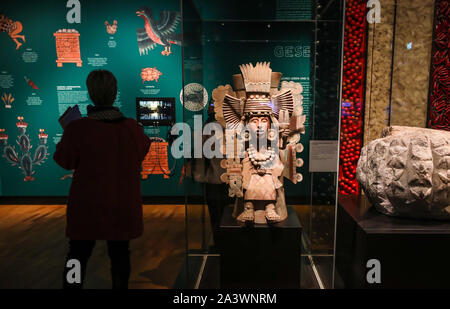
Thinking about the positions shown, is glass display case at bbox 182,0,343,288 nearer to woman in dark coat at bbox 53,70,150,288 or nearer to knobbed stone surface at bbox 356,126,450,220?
knobbed stone surface at bbox 356,126,450,220

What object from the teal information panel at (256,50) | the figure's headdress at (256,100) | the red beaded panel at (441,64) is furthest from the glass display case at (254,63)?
the red beaded panel at (441,64)

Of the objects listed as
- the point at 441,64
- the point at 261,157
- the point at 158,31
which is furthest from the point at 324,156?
the point at 158,31

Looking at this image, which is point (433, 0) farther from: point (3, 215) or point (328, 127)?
point (3, 215)

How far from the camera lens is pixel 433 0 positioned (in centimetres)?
226

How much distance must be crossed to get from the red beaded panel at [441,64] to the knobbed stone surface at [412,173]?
31 cm

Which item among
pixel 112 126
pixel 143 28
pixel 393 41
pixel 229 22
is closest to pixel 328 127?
pixel 393 41

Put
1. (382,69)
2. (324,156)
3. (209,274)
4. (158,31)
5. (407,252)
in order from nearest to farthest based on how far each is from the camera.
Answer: (407,252) → (324,156) → (382,69) → (209,274) → (158,31)

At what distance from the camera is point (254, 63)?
116 inches

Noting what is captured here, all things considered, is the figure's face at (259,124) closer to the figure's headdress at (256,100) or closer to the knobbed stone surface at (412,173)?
the figure's headdress at (256,100)

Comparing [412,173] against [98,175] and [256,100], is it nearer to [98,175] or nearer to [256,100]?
[256,100]

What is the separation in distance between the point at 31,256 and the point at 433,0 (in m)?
4.28

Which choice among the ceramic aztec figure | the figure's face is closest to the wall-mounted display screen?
the ceramic aztec figure

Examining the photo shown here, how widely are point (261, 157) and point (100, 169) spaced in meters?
1.28
